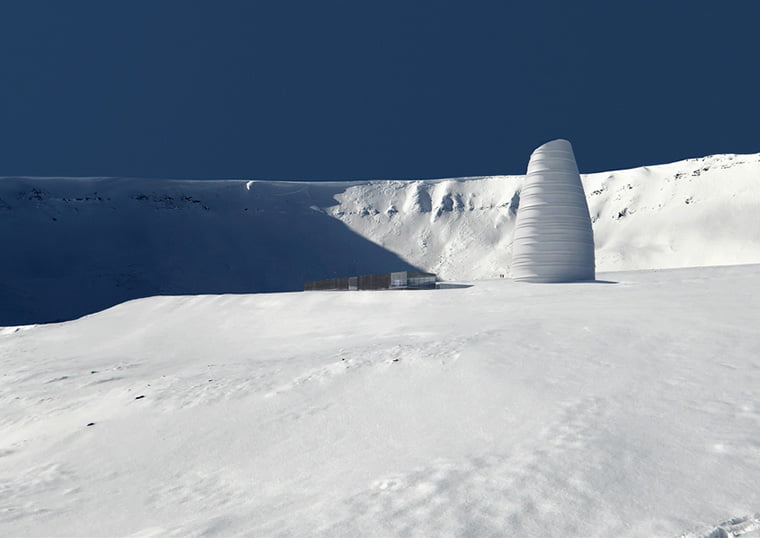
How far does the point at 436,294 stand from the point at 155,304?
1064 cm

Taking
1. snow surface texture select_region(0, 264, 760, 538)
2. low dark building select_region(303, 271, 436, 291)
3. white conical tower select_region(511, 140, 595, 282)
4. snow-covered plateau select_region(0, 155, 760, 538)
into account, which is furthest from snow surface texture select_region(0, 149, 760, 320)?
snow surface texture select_region(0, 264, 760, 538)

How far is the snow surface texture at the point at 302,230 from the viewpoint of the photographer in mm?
49875

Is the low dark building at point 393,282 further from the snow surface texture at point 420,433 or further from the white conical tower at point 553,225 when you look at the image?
the snow surface texture at point 420,433

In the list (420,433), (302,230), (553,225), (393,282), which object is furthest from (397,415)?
(302,230)

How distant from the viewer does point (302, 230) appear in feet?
203

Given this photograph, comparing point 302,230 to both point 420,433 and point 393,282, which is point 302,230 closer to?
point 393,282

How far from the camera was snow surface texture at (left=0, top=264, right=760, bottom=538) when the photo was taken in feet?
10.4

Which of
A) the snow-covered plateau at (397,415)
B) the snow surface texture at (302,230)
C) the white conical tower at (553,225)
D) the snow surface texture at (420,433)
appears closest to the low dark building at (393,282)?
the white conical tower at (553,225)

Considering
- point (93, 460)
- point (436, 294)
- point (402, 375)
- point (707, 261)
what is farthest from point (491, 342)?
point (707, 261)

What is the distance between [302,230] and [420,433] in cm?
5846

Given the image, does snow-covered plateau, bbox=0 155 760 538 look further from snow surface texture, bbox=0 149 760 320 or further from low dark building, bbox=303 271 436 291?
snow surface texture, bbox=0 149 760 320

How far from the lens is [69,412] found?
734 centimetres

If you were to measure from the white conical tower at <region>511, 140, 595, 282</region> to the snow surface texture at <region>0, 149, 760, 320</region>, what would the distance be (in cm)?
3190

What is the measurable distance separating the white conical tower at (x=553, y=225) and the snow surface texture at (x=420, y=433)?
8713 millimetres
